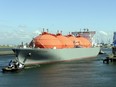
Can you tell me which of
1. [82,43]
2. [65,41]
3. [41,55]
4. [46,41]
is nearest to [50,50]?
[41,55]

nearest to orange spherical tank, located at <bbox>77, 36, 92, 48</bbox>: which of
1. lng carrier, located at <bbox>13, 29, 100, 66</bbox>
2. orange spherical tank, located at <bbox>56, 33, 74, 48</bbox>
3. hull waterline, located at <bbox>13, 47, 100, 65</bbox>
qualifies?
lng carrier, located at <bbox>13, 29, 100, 66</bbox>

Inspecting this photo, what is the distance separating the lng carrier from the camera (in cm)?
7988

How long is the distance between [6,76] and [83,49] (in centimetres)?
5564

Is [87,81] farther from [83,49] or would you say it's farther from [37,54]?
[83,49]

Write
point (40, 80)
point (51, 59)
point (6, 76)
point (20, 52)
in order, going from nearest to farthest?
point (40, 80), point (6, 76), point (20, 52), point (51, 59)

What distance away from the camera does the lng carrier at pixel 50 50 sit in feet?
262

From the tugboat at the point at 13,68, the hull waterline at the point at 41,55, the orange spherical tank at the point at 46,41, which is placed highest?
the orange spherical tank at the point at 46,41

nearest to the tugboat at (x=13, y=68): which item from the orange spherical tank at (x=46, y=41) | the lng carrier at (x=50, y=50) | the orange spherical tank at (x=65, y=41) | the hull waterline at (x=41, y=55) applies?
the lng carrier at (x=50, y=50)

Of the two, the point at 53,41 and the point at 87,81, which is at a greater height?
the point at 53,41

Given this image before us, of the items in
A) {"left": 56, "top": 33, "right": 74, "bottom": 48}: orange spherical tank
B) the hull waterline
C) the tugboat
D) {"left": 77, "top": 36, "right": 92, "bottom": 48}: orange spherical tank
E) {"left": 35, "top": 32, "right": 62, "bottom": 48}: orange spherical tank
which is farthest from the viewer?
{"left": 77, "top": 36, "right": 92, "bottom": 48}: orange spherical tank

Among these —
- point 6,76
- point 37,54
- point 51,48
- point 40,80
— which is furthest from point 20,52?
point 40,80

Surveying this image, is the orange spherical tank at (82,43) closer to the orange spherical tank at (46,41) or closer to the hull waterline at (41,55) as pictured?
the hull waterline at (41,55)

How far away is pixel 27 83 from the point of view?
156 feet

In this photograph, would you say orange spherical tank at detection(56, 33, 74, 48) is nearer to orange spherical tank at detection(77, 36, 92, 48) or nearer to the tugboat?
orange spherical tank at detection(77, 36, 92, 48)
